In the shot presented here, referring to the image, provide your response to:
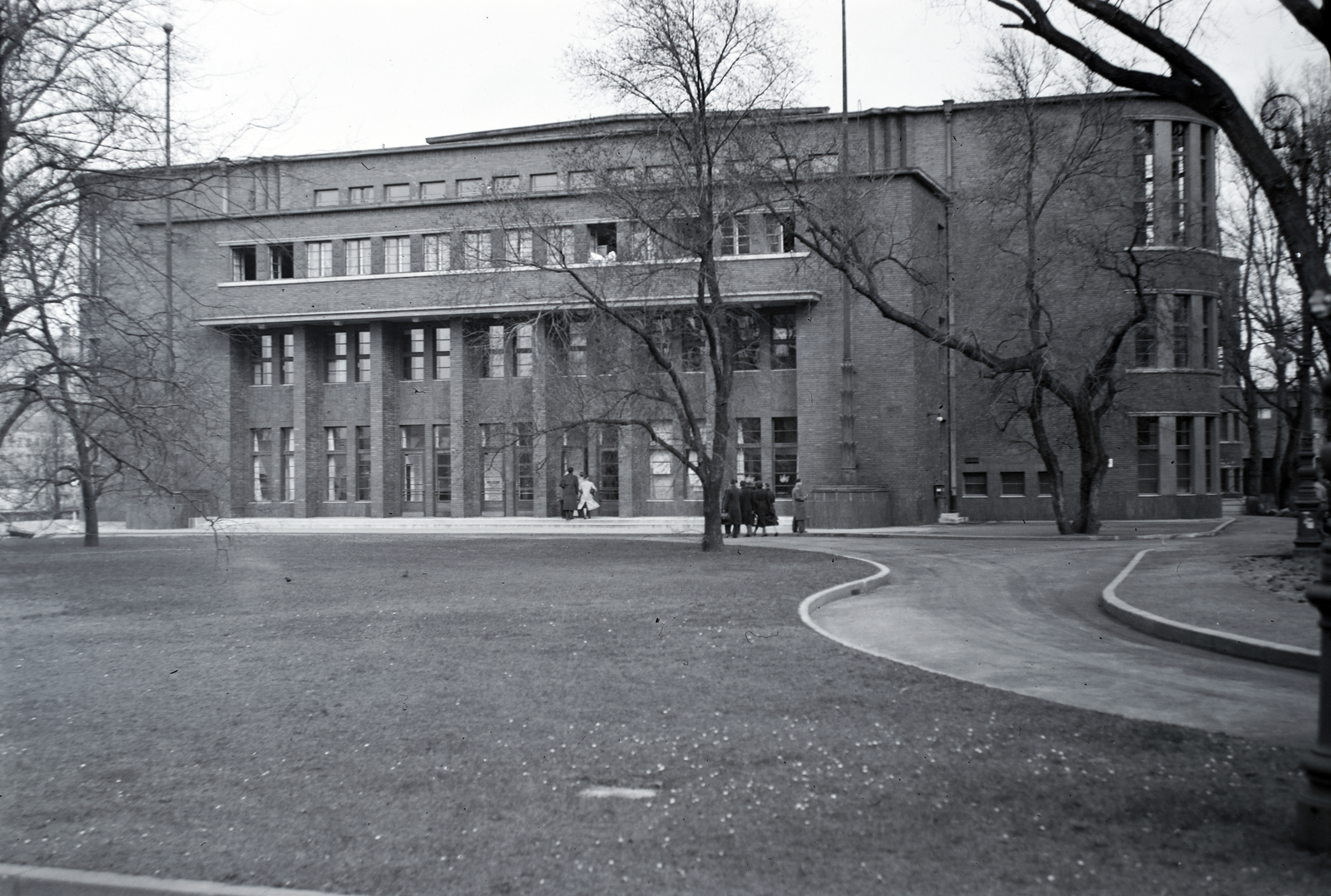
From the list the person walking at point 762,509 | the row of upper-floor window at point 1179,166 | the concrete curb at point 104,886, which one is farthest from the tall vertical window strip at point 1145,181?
the concrete curb at point 104,886

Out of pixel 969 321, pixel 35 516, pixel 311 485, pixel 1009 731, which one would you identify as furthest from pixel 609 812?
pixel 311 485

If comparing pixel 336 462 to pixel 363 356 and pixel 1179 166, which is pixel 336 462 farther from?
pixel 1179 166

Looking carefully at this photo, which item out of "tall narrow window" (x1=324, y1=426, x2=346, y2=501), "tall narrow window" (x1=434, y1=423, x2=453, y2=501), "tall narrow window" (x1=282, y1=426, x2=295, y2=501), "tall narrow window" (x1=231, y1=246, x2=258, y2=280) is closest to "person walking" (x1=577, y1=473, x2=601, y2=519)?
"tall narrow window" (x1=434, y1=423, x2=453, y2=501)

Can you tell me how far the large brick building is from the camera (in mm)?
41656

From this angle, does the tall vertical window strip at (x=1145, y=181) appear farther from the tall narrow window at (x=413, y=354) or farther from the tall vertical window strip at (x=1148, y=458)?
the tall narrow window at (x=413, y=354)

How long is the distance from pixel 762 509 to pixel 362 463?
21.2 meters

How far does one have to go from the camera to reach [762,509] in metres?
35.8

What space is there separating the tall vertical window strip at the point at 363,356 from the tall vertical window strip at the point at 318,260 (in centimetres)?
298

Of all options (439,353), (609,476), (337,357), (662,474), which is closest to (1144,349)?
(662,474)

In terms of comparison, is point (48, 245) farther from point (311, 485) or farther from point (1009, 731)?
point (311, 485)

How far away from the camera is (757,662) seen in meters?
10.8

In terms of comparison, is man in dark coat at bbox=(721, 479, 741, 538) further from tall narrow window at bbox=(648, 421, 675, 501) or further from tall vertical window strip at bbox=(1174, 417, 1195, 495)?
tall vertical window strip at bbox=(1174, 417, 1195, 495)

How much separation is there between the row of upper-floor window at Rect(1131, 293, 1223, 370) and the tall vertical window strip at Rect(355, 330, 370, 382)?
103 feet

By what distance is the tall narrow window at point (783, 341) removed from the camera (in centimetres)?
4409
